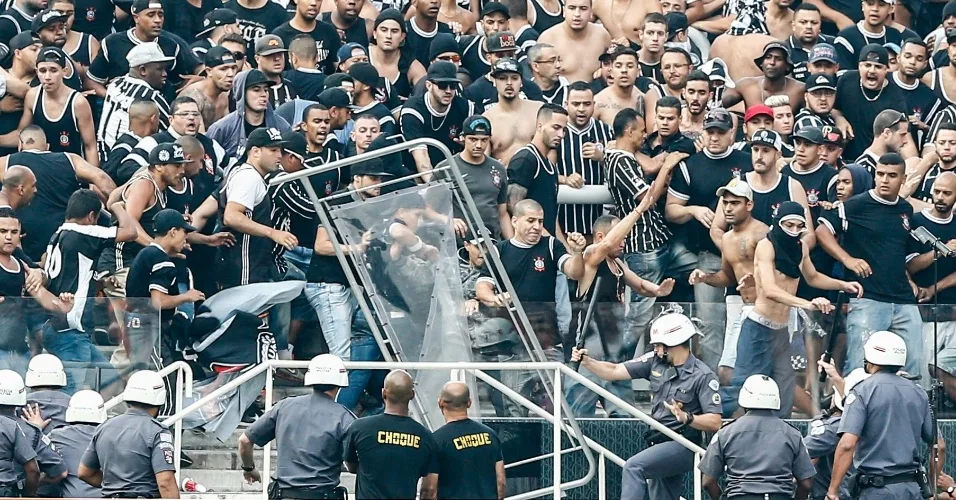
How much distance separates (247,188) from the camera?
16.7m

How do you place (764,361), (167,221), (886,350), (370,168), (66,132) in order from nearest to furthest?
(886,350), (764,361), (167,221), (370,168), (66,132)

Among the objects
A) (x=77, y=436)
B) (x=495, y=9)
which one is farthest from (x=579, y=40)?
(x=77, y=436)

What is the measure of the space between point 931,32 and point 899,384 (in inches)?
298

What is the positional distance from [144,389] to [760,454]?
13.6ft

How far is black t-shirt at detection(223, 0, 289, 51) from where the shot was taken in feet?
66.4

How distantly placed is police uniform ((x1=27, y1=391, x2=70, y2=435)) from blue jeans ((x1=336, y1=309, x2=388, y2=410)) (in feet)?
6.79

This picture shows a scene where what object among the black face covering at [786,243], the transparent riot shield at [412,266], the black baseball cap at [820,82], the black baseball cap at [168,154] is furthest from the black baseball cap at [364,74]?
the black face covering at [786,243]

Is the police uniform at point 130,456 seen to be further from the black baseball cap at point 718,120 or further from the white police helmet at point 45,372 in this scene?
the black baseball cap at point 718,120

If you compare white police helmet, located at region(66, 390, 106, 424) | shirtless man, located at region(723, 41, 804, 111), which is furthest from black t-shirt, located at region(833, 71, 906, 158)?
white police helmet, located at region(66, 390, 106, 424)

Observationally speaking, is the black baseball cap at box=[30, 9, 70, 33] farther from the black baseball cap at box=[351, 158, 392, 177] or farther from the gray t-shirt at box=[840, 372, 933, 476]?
the gray t-shirt at box=[840, 372, 933, 476]

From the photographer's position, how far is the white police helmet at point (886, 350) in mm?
14711

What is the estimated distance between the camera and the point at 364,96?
18594 millimetres

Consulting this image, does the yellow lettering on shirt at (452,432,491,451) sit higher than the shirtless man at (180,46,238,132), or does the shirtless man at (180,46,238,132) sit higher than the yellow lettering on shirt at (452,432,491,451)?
the shirtless man at (180,46,238,132)

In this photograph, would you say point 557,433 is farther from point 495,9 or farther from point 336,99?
point 495,9
